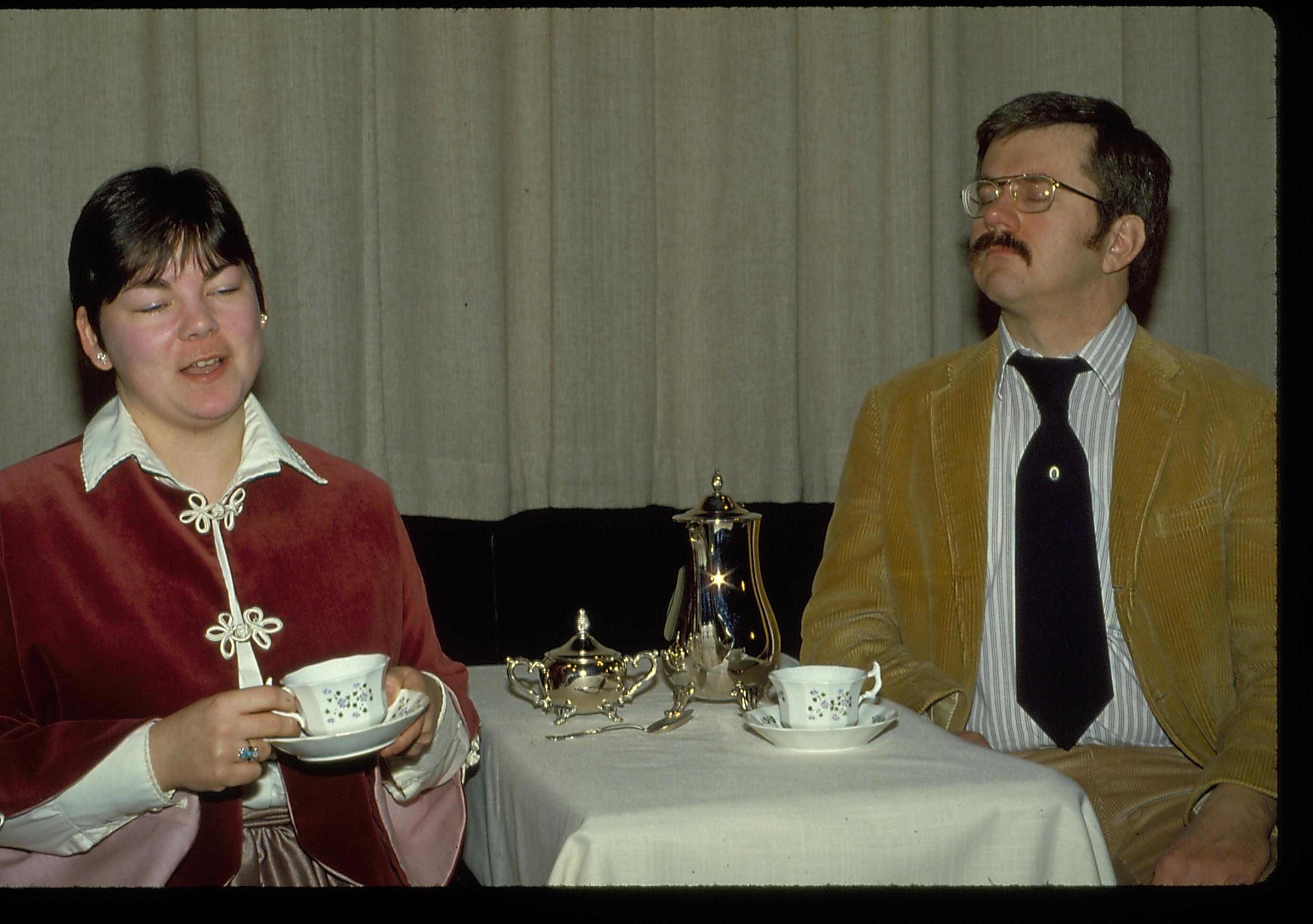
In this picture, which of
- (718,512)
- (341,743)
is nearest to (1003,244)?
(718,512)

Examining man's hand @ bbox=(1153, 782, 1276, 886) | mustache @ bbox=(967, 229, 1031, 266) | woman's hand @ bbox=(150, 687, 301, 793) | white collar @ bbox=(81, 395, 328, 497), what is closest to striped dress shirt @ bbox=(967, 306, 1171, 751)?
mustache @ bbox=(967, 229, 1031, 266)

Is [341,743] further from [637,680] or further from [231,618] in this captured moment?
[637,680]

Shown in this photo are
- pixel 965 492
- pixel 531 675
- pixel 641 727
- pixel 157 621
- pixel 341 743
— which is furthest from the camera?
pixel 965 492

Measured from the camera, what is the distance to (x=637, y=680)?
1.80 metres

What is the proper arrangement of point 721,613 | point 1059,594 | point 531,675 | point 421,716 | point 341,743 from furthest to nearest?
point 1059,594
point 531,675
point 721,613
point 421,716
point 341,743

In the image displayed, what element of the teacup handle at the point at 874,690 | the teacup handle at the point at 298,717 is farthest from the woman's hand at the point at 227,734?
Result: the teacup handle at the point at 874,690

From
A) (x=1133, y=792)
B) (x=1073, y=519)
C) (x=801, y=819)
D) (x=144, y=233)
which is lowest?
(x=1133, y=792)

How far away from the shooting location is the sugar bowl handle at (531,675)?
176 cm

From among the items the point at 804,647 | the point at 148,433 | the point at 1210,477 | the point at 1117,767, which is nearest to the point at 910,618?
the point at 804,647

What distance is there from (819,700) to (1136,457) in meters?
0.83

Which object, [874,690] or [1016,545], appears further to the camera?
[1016,545]

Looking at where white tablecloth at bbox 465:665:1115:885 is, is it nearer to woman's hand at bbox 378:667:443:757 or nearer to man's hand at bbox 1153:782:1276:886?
woman's hand at bbox 378:667:443:757

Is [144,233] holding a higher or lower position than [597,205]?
lower

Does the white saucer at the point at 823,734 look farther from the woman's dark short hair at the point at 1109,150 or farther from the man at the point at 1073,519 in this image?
the woman's dark short hair at the point at 1109,150
